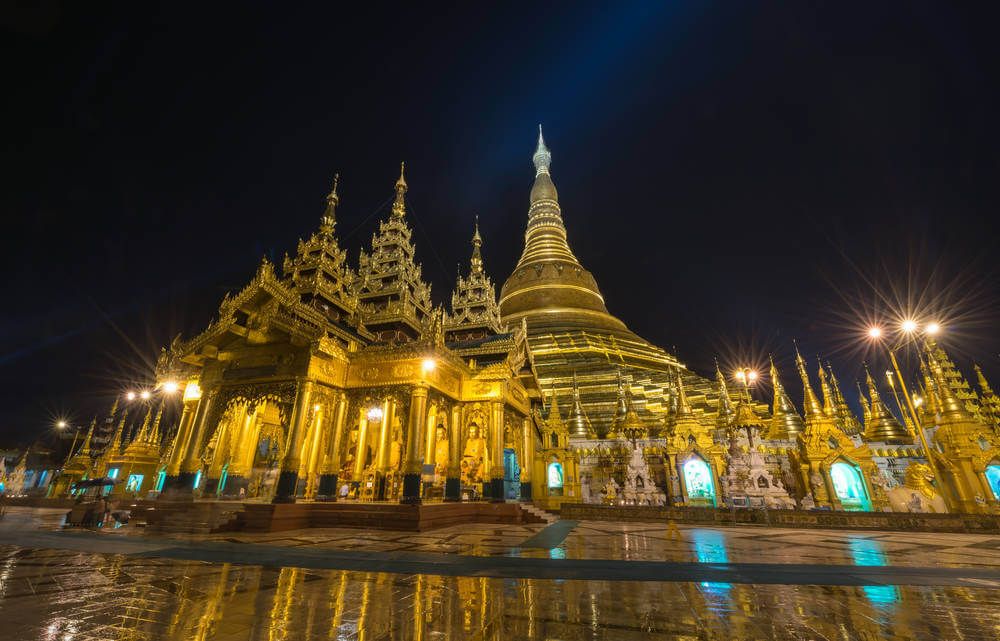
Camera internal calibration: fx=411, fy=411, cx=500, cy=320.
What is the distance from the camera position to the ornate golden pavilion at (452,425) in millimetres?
13719

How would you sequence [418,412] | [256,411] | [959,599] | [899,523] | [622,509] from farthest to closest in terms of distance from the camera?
[256,411]
[622,509]
[418,412]
[899,523]
[959,599]

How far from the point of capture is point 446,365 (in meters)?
15.4

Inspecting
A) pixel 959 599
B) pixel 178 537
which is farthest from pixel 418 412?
pixel 959 599

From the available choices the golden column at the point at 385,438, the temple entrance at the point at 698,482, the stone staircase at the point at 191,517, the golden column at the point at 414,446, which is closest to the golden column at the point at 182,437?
the stone staircase at the point at 191,517

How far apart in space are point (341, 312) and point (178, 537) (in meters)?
11.6

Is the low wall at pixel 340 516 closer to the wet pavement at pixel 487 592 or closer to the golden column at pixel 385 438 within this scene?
the wet pavement at pixel 487 592

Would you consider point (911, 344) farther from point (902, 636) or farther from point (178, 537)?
point (178, 537)

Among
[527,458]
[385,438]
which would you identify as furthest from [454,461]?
[527,458]

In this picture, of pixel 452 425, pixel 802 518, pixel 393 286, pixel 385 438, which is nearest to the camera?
pixel 802 518

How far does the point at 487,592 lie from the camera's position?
438 centimetres

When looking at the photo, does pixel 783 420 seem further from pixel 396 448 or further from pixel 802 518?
pixel 396 448

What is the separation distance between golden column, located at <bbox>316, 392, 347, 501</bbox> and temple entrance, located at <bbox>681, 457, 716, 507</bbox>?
638 inches

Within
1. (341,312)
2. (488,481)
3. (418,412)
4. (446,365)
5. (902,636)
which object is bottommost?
(902,636)

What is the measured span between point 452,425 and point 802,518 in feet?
39.4
